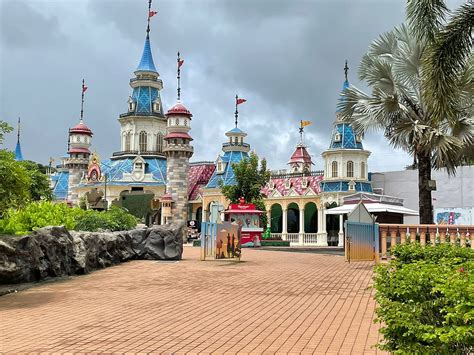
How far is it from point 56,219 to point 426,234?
10.5 m

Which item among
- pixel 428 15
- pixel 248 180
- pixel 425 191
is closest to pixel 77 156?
pixel 248 180

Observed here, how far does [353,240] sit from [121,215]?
29.4ft

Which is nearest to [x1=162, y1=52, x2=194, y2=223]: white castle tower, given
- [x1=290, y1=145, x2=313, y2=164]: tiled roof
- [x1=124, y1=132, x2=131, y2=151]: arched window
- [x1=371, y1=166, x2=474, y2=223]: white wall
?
[x1=124, y1=132, x2=131, y2=151]: arched window

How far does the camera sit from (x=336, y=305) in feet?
26.5

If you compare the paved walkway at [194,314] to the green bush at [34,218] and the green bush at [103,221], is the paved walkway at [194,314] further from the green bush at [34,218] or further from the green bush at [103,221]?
the green bush at [103,221]

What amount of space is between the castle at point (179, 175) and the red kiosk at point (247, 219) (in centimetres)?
783

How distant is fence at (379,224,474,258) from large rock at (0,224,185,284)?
21.5 ft

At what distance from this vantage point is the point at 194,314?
7.32 metres

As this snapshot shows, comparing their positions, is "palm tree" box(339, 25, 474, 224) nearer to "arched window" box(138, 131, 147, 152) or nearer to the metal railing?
the metal railing

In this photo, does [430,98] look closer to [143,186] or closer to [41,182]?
[41,182]

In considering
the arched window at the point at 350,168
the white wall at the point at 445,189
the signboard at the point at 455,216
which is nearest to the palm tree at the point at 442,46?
the white wall at the point at 445,189

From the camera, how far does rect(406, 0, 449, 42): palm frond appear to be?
1046 cm

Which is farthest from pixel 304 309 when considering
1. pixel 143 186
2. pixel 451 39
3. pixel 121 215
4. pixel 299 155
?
pixel 299 155

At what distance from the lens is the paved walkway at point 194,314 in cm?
555
